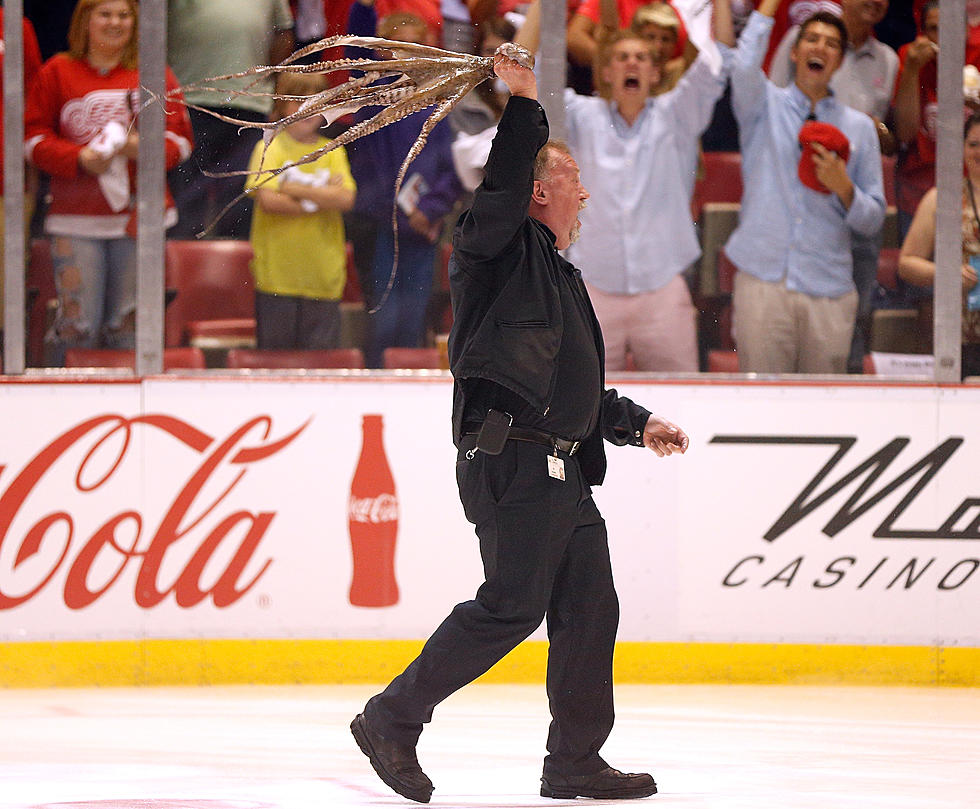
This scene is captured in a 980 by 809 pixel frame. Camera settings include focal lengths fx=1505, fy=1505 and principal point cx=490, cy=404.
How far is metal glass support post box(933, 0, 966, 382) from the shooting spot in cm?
524

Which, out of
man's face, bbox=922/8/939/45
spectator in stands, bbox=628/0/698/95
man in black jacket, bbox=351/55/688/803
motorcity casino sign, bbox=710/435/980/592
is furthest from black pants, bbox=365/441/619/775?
man's face, bbox=922/8/939/45

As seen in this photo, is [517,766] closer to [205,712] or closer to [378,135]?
[205,712]

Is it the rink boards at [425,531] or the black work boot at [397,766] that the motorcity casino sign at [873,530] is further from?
the black work boot at [397,766]

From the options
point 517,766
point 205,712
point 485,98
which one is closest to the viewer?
point 517,766

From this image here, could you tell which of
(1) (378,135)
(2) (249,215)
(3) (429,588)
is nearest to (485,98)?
(1) (378,135)

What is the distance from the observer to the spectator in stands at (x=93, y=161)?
5.23 meters

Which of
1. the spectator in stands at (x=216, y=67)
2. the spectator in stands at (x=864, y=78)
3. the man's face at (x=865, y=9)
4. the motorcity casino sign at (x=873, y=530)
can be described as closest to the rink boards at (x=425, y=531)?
the motorcity casino sign at (x=873, y=530)

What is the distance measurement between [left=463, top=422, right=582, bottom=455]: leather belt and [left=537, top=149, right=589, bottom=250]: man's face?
425mm

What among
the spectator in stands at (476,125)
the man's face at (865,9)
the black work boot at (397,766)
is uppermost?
the man's face at (865,9)

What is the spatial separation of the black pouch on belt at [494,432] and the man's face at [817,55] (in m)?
2.80

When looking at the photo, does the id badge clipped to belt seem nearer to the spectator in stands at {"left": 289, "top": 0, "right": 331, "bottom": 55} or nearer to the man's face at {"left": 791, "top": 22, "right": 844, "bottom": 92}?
the spectator in stands at {"left": 289, "top": 0, "right": 331, "bottom": 55}

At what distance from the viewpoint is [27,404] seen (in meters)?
5.03

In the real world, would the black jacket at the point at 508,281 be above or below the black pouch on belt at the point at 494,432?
above

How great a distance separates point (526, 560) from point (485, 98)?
8.81 feet
